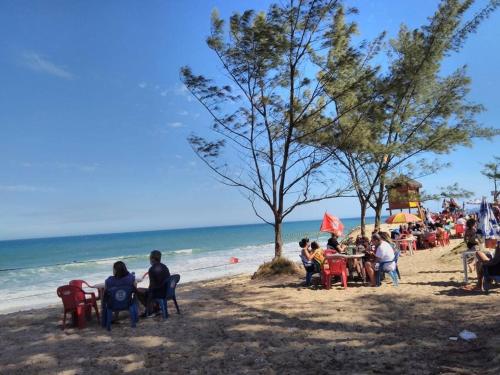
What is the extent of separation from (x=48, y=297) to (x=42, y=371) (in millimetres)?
12503

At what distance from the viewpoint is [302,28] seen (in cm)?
1161

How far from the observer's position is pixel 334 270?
30.0ft

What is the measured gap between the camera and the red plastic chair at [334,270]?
9.04 metres

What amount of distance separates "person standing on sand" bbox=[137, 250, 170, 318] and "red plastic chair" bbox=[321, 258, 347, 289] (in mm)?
3530

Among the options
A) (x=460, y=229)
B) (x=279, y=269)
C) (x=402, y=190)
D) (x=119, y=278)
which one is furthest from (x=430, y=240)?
(x=119, y=278)

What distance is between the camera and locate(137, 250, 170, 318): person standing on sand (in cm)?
715

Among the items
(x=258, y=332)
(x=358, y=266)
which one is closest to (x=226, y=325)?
(x=258, y=332)

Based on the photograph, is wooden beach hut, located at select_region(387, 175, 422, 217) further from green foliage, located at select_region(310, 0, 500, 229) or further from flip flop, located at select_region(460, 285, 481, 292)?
flip flop, located at select_region(460, 285, 481, 292)

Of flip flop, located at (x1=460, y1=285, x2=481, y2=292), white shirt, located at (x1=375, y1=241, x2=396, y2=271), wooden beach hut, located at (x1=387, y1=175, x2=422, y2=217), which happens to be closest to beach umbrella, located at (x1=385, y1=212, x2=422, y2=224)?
wooden beach hut, located at (x1=387, y1=175, x2=422, y2=217)

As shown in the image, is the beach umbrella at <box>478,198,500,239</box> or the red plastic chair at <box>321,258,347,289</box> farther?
the beach umbrella at <box>478,198,500,239</box>

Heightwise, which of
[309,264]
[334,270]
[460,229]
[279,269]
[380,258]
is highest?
[460,229]

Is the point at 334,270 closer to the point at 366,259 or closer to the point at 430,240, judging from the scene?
the point at 366,259

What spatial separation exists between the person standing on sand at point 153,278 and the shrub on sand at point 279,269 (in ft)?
16.2

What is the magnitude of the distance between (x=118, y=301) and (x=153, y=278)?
697 millimetres
